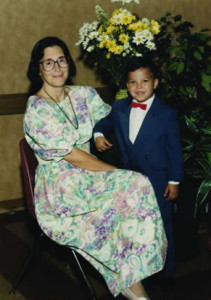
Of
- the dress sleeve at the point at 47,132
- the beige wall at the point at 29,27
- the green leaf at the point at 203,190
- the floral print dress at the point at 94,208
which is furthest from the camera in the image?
the beige wall at the point at 29,27

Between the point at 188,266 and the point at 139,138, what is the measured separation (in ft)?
3.73

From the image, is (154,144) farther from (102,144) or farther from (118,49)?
(118,49)

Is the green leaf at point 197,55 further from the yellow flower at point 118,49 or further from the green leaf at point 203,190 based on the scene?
the green leaf at point 203,190

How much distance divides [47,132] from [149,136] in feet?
1.92

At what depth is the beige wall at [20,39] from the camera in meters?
4.93

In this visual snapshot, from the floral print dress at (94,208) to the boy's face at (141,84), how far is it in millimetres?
410

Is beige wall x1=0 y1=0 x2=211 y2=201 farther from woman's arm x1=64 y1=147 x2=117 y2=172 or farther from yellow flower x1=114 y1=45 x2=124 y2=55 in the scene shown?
woman's arm x1=64 y1=147 x2=117 y2=172

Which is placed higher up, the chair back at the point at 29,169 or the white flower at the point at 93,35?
the white flower at the point at 93,35

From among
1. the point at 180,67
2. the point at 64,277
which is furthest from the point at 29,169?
the point at 180,67

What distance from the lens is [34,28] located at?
501 cm

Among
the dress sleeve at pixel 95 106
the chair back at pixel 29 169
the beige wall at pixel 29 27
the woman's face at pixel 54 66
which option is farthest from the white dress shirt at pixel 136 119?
the beige wall at pixel 29 27

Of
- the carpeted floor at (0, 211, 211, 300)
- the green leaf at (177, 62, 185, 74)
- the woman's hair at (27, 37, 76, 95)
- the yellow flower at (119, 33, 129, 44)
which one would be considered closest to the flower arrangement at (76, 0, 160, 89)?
the yellow flower at (119, 33, 129, 44)

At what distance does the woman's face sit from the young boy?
0.37m

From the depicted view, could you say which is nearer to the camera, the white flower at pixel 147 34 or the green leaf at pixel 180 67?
the white flower at pixel 147 34
